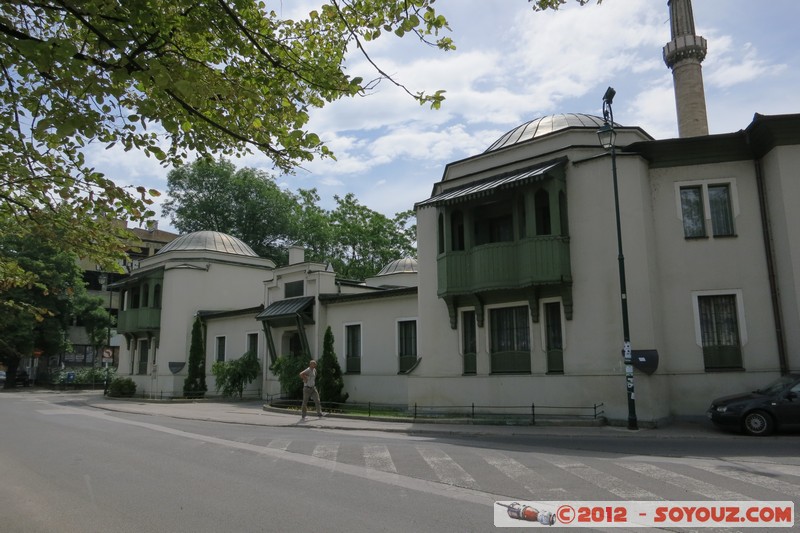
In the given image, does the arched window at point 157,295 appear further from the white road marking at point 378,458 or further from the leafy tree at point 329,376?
the white road marking at point 378,458

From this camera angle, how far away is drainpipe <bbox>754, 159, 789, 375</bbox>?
15.4 m

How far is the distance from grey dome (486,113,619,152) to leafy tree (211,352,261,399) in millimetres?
16543

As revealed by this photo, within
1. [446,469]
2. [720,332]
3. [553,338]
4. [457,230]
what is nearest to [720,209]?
[720,332]

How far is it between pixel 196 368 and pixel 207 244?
840 cm

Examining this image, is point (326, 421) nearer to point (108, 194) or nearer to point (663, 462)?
point (663, 462)

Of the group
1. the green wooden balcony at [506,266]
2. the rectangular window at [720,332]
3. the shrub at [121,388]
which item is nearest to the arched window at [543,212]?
the green wooden balcony at [506,266]

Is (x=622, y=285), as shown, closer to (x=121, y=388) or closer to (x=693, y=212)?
(x=693, y=212)

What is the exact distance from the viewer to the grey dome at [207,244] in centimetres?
3622

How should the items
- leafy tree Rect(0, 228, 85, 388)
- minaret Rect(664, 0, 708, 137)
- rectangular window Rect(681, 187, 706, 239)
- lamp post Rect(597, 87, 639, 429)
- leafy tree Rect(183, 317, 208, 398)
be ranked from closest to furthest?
lamp post Rect(597, 87, 639, 429)
rectangular window Rect(681, 187, 706, 239)
minaret Rect(664, 0, 708, 137)
leafy tree Rect(183, 317, 208, 398)
leafy tree Rect(0, 228, 85, 388)

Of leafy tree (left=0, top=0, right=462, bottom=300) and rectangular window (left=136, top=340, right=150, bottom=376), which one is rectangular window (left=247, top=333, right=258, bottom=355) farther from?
leafy tree (left=0, top=0, right=462, bottom=300)

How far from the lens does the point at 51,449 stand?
12.3 meters

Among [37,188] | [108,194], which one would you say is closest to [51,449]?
[37,188]

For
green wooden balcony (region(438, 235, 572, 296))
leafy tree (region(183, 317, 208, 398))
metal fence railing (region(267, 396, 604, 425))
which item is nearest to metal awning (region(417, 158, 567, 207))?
green wooden balcony (region(438, 235, 572, 296))

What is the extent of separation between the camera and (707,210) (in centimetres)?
1670
